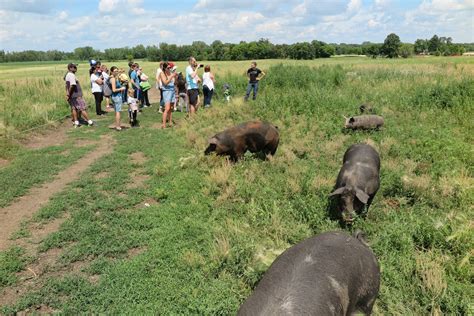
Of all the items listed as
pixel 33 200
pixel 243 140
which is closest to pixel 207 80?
pixel 243 140

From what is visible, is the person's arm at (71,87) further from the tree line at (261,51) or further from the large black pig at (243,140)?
the tree line at (261,51)

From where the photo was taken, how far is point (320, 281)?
2869mm

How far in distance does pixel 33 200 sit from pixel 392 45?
3546 inches

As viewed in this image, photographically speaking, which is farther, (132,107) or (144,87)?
(144,87)

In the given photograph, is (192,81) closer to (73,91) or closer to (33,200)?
(73,91)

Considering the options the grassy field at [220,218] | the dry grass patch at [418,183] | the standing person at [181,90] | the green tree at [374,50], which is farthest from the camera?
the green tree at [374,50]

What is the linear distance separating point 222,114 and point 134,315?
1068cm

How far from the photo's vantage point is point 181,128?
12242 millimetres

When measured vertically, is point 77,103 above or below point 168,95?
below

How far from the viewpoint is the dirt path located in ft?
19.1

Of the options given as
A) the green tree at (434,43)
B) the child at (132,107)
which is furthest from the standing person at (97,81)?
the green tree at (434,43)

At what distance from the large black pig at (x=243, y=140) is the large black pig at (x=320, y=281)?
5117mm

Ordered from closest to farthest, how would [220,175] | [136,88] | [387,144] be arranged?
[220,175]
[387,144]
[136,88]

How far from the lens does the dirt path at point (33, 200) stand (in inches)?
230
